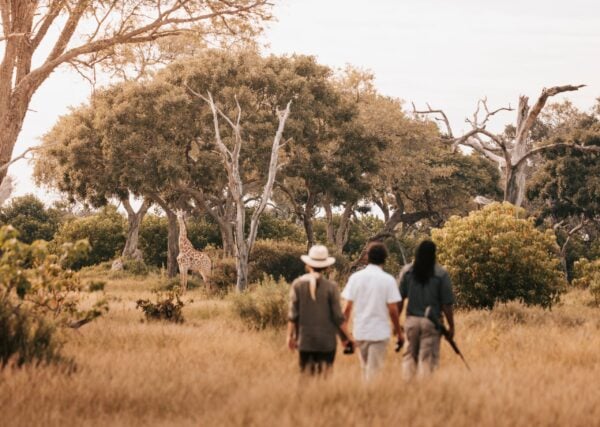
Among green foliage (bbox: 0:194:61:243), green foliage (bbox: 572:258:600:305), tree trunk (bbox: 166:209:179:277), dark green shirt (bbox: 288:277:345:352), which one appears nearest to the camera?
dark green shirt (bbox: 288:277:345:352)

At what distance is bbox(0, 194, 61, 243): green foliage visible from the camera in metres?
52.1

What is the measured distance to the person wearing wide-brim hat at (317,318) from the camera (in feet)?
29.1

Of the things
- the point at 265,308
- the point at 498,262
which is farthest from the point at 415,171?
the point at 265,308

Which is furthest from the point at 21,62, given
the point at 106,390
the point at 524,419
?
the point at 524,419

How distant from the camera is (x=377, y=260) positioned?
917 cm

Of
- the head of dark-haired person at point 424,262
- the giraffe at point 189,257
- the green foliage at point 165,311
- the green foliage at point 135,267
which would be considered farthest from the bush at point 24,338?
the green foliage at point 135,267

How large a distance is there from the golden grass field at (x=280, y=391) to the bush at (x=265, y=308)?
11.0 feet

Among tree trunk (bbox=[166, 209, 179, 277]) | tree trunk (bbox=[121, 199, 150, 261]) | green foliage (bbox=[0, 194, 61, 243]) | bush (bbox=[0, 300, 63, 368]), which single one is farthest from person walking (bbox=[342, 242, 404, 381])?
green foliage (bbox=[0, 194, 61, 243])

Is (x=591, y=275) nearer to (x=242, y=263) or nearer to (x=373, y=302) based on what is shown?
(x=242, y=263)

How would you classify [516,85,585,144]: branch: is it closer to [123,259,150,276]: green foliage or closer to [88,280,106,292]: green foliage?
[123,259,150,276]: green foliage

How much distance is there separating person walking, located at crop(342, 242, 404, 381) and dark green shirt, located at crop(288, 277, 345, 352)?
0.61 feet

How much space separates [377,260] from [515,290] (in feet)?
41.9

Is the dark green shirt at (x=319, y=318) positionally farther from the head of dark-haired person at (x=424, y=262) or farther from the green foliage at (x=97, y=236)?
the green foliage at (x=97, y=236)

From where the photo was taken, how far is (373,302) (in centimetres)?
903
